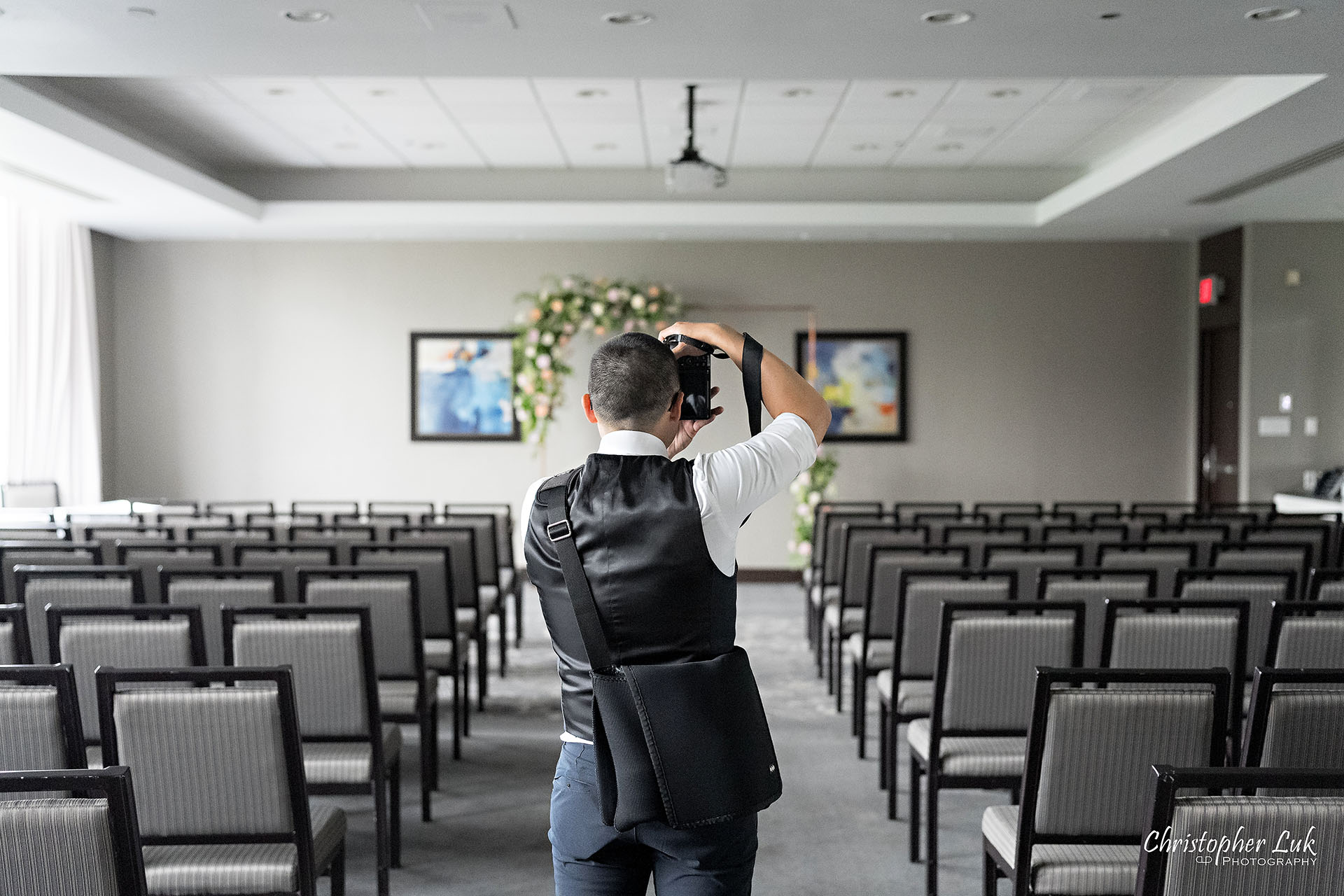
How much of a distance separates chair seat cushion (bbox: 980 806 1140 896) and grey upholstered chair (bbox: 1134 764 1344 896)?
0.69 meters

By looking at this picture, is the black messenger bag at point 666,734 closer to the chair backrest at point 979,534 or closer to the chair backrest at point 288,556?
the chair backrest at point 288,556

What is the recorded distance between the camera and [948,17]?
4.32 m

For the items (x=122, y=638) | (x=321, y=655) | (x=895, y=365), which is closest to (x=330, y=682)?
(x=321, y=655)

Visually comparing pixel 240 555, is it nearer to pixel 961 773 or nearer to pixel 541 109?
pixel 961 773

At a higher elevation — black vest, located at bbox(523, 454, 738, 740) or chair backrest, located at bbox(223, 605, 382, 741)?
black vest, located at bbox(523, 454, 738, 740)

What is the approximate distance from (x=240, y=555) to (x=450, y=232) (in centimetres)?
551

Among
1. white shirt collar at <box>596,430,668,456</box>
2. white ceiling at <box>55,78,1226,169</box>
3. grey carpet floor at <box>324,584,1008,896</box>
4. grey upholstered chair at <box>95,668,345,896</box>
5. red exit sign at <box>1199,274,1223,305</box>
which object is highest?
white ceiling at <box>55,78,1226,169</box>

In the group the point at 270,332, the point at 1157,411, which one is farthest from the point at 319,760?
the point at 1157,411

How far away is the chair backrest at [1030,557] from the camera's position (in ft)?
13.5

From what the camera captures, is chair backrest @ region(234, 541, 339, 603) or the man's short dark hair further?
chair backrest @ region(234, 541, 339, 603)

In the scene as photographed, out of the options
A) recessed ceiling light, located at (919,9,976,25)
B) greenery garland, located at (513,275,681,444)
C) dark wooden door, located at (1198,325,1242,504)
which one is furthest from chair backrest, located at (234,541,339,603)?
dark wooden door, located at (1198,325,1242,504)

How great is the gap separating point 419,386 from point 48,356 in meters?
2.99

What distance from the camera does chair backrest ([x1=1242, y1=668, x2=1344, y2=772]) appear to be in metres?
2.19

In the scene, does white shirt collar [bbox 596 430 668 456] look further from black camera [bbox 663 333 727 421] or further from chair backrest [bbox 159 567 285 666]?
chair backrest [bbox 159 567 285 666]
